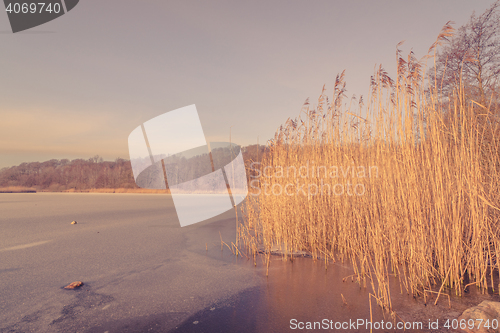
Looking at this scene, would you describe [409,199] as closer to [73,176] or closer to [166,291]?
[166,291]

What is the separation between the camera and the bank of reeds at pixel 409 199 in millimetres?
1929

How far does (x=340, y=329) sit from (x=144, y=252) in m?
2.66

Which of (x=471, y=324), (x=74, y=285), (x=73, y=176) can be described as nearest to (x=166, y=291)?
(x=74, y=285)

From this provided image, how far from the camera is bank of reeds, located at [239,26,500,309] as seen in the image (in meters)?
1.93

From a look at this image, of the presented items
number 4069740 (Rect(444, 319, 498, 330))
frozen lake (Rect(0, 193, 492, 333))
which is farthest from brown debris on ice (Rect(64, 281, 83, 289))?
number 4069740 (Rect(444, 319, 498, 330))

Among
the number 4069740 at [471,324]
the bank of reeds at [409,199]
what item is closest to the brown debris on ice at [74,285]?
the bank of reeds at [409,199]

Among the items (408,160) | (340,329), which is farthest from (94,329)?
(408,160)

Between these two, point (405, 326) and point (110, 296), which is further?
point (110, 296)

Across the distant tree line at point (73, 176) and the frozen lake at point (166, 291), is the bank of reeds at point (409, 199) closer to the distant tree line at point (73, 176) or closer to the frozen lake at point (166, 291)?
the frozen lake at point (166, 291)

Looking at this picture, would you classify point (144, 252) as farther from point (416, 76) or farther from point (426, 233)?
point (416, 76)

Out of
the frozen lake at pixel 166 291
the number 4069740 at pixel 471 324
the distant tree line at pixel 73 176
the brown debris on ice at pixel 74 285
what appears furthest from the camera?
the distant tree line at pixel 73 176

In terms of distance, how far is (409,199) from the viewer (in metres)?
2.02

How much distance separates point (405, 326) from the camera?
158 cm

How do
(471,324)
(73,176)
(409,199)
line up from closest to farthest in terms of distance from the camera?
(471,324), (409,199), (73,176)
